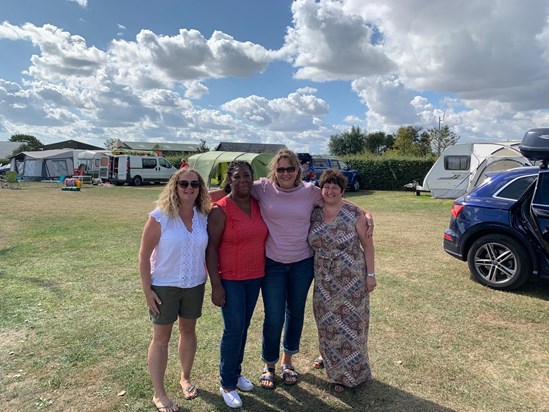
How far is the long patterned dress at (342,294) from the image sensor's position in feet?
9.39

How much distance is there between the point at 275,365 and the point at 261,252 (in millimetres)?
1073

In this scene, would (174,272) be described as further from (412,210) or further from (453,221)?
(412,210)

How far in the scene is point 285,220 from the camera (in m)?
2.80

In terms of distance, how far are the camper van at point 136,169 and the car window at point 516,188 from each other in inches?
893

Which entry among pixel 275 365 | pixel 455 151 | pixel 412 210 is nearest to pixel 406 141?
pixel 455 151

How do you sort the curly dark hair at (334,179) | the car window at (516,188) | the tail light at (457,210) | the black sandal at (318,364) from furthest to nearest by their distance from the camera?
the tail light at (457,210) < the car window at (516,188) < the black sandal at (318,364) < the curly dark hair at (334,179)

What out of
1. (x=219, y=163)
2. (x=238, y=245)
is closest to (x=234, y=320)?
(x=238, y=245)

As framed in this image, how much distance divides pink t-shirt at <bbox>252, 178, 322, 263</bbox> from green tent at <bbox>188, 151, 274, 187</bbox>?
16.5m

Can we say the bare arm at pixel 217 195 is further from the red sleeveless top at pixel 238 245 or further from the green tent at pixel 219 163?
the green tent at pixel 219 163

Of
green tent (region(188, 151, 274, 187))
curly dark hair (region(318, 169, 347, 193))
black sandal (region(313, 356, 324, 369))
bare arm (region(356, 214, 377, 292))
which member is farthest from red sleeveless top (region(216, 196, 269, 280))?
green tent (region(188, 151, 274, 187))

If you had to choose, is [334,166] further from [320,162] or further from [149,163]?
[149,163]

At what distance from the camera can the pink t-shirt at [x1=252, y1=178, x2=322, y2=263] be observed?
9.18 ft

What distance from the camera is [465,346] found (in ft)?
12.1

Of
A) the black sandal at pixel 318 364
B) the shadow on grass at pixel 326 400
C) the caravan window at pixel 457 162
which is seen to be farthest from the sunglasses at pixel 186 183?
the caravan window at pixel 457 162
